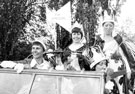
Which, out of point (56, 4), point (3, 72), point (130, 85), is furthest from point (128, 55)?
point (56, 4)

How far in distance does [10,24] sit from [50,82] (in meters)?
10.2

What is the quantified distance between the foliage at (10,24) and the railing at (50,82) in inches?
362

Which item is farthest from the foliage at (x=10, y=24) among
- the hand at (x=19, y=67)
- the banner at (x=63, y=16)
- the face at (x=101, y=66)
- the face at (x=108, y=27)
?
the face at (x=101, y=66)

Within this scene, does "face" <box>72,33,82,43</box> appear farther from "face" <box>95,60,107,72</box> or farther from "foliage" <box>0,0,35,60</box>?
"foliage" <box>0,0,35,60</box>

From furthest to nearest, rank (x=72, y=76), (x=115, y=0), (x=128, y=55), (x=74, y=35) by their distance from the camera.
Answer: (x=115, y=0)
(x=74, y=35)
(x=128, y=55)
(x=72, y=76)

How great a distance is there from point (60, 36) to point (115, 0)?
3.10 metres

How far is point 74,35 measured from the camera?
14.8ft

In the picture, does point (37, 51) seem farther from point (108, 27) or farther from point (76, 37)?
point (108, 27)

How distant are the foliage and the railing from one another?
30.1 feet

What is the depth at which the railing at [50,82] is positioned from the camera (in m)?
3.06

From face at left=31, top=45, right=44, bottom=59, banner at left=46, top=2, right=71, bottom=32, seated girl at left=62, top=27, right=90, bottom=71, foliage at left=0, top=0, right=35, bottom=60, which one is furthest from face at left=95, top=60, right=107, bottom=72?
foliage at left=0, top=0, right=35, bottom=60

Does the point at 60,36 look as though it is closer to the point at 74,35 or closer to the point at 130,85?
the point at 74,35

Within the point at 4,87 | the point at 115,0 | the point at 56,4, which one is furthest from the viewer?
the point at 56,4

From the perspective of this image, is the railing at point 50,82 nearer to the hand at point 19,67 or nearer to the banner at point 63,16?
the hand at point 19,67
